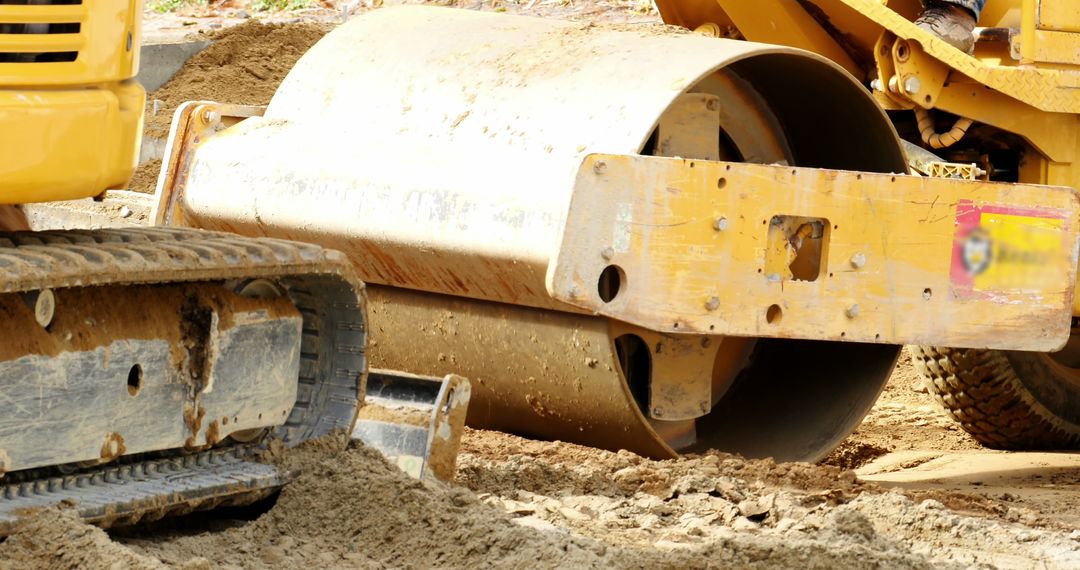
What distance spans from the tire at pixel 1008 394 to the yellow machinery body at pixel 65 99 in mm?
3513

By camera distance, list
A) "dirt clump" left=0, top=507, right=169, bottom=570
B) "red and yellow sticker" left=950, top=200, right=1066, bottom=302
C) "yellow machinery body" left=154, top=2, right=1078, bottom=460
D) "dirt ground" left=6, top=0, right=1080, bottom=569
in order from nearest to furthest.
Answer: "dirt clump" left=0, top=507, right=169, bottom=570 → "dirt ground" left=6, top=0, right=1080, bottom=569 → "yellow machinery body" left=154, top=2, right=1078, bottom=460 → "red and yellow sticker" left=950, top=200, right=1066, bottom=302

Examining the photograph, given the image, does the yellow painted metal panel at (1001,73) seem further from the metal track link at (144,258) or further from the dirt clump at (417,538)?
the metal track link at (144,258)

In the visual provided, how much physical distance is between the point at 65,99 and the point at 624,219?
1.50m

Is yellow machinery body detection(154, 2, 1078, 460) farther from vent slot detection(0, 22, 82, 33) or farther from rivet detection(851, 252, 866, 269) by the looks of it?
vent slot detection(0, 22, 82, 33)

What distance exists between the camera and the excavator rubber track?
10.8 ft

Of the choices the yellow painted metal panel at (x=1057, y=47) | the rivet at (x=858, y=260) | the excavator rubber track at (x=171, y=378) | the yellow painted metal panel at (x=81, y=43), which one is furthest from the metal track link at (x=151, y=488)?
the yellow painted metal panel at (x=1057, y=47)

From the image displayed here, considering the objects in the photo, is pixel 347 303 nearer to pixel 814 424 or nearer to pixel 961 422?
pixel 814 424

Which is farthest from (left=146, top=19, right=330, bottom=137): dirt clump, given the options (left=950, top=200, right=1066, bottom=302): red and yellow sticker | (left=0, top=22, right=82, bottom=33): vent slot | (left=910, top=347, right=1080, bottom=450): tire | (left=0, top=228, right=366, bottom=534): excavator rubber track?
(left=0, top=22, right=82, bottom=33): vent slot

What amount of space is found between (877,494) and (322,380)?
1552 mm

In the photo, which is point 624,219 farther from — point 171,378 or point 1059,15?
point 1059,15

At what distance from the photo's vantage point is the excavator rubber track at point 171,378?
3.28 m

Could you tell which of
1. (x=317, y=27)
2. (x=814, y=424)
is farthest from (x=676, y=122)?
(x=317, y=27)

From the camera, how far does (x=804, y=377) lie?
539 centimetres

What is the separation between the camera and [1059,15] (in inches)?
211
